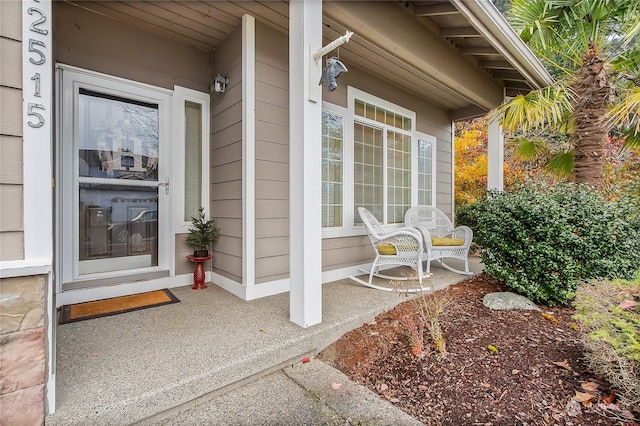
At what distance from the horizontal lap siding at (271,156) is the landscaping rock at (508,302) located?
6.97 feet

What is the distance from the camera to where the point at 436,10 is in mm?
3119

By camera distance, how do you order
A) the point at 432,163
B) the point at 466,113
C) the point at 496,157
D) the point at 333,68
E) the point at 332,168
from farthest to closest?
1. the point at 466,113
2. the point at 432,163
3. the point at 496,157
4. the point at 332,168
5. the point at 333,68

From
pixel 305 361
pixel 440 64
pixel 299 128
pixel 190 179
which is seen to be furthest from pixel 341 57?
pixel 305 361

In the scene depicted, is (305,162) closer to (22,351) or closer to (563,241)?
(22,351)

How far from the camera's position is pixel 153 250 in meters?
3.33

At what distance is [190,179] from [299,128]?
72.9 inches

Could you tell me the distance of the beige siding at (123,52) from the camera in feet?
8.94

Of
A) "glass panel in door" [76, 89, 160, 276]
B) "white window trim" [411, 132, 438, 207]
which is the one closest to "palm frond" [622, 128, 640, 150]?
"white window trim" [411, 132, 438, 207]

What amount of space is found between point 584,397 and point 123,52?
4.54 metres

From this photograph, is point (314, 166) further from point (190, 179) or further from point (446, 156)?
point (446, 156)

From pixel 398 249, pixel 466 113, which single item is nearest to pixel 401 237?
pixel 398 249

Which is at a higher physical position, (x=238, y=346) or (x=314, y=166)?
(x=314, y=166)

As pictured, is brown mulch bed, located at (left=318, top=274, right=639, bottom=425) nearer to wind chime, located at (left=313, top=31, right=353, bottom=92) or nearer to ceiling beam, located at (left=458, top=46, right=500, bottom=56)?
wind chime, located at (left=313, top=31, right=353, bottom=92)

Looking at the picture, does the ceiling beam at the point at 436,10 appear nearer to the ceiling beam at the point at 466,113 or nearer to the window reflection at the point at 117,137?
the ceiling beam at the point at 466,113
